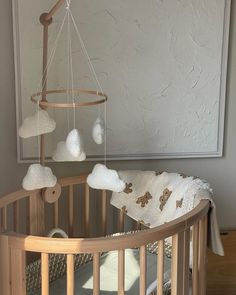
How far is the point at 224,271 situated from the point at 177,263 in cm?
86

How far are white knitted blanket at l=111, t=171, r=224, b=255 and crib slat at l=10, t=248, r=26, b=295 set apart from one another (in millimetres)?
673

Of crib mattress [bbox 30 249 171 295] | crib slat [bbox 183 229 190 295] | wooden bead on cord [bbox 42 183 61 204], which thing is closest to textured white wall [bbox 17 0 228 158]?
wooden bead on cord [bbox 42 183 61 204]

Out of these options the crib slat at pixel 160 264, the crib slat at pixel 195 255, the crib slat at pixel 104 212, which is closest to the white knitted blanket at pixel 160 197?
the crib slat at pixel 104 212

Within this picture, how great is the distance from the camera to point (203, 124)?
7.89 feet

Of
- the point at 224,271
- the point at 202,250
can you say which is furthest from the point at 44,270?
the point at 224,271

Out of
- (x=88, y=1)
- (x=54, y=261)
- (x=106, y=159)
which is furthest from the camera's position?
(x=106, y=159)

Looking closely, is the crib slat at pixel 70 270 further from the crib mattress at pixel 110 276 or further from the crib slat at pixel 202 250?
the crib slat at pixel 202 250

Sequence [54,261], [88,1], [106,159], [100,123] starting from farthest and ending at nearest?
[106,159] < [88,1] < [54,261] < [100,123]

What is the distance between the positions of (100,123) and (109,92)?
1.72 ft

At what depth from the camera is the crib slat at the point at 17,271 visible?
1468 mm

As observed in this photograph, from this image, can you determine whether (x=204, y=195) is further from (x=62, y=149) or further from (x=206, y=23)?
(x=206, y=23)

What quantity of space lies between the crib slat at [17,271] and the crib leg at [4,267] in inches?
0.5

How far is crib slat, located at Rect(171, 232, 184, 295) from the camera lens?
160 centimetres

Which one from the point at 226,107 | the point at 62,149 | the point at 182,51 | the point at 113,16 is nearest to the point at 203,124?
the point at 226,107
